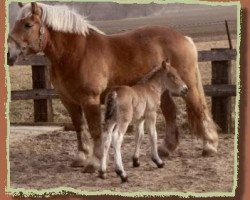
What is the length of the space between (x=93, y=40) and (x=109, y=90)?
1.45 ft

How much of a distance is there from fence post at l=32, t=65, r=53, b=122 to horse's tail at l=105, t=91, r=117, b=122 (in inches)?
68.5

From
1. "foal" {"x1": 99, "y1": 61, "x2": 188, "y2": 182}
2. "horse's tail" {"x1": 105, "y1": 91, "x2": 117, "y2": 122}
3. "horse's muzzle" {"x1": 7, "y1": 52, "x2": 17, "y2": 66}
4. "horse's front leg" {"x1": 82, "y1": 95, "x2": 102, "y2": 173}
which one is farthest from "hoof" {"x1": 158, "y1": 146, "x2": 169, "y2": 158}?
"horse's muzzle" {"x1": 7, "y1": 52, "x2": 17, "y2": 66}

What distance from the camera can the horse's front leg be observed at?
16.0ft

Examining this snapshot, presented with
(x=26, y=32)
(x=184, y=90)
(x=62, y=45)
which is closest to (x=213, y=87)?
(x=184, y=90)

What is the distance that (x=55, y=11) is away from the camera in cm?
472

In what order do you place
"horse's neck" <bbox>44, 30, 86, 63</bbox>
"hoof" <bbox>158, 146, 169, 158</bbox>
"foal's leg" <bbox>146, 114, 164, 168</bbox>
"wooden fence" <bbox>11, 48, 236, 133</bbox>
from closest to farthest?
"horse's neck" <bbox>44, 30, 86, 63</bbox>
"foal's leg" <bbox>146, 114, 164, 168</bbox>
"hoof" <bbox>158, 146, 169, 158</bbox>
"wooden fence" <bbox>11, 48, 236, 133</bbox>

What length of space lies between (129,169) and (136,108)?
0.56 meters

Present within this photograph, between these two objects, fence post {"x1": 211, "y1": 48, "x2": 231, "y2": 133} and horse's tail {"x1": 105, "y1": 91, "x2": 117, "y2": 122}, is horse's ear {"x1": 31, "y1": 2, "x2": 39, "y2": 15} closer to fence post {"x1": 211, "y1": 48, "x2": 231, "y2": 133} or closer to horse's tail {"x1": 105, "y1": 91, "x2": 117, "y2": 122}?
horse's tail {"x1": 105, "y1": 91, "x2": 117, "y2": 122}

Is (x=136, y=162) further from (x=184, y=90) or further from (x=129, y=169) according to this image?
(x=184, y=90)

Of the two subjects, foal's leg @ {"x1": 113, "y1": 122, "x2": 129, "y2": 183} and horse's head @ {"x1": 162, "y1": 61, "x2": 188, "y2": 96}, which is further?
horse's head @ {"x1": 162, "y1": 61, "x2": 188, "y2": 96}

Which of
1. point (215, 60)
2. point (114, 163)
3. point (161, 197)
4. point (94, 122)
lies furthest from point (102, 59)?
point (215, 60)

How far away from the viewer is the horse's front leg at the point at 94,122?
489cm

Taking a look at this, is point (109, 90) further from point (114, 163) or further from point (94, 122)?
point (114, 163)

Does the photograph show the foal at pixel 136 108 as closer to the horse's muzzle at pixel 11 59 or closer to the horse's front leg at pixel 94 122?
the horse's front leg at pixel 94 122
